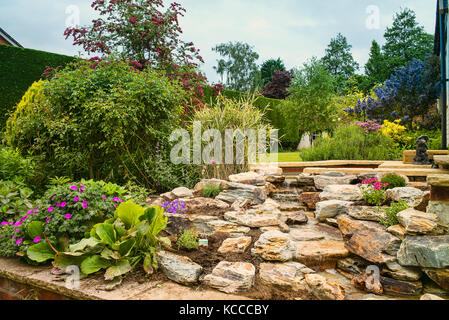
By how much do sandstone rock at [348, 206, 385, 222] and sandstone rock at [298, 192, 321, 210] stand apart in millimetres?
915

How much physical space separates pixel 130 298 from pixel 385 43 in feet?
91.2

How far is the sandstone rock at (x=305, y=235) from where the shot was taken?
2744 millimetres

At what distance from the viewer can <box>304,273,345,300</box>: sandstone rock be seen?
5.88 ft

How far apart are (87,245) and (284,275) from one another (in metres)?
1.34

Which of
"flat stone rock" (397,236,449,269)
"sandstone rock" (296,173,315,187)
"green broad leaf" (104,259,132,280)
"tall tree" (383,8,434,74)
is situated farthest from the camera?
"tall tree" (383,8,434,74)

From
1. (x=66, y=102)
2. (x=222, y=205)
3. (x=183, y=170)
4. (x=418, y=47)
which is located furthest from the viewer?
(x=418, y=47)

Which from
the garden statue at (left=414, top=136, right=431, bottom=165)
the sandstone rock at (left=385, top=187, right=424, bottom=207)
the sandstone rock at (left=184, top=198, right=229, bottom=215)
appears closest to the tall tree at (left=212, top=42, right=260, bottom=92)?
the garden statue at (left=414, top=136, right=431, bottom=165)

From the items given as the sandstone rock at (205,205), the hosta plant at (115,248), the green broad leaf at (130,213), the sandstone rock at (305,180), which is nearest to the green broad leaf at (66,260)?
the hosta plant at (115,248)

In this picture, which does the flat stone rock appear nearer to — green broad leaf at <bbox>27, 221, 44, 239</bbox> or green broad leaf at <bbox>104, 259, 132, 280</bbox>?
green broad leaf at <bbox>104, 259, 132, 280</bbox>

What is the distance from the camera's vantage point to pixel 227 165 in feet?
15.3

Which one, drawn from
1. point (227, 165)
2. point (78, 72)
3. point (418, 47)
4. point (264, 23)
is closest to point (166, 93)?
point (78, 72)

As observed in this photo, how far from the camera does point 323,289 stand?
1.82 metres

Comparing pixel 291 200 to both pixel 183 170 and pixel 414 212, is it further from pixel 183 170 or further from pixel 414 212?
pixel 414 212

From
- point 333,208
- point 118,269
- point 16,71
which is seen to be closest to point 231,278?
point 118,269
